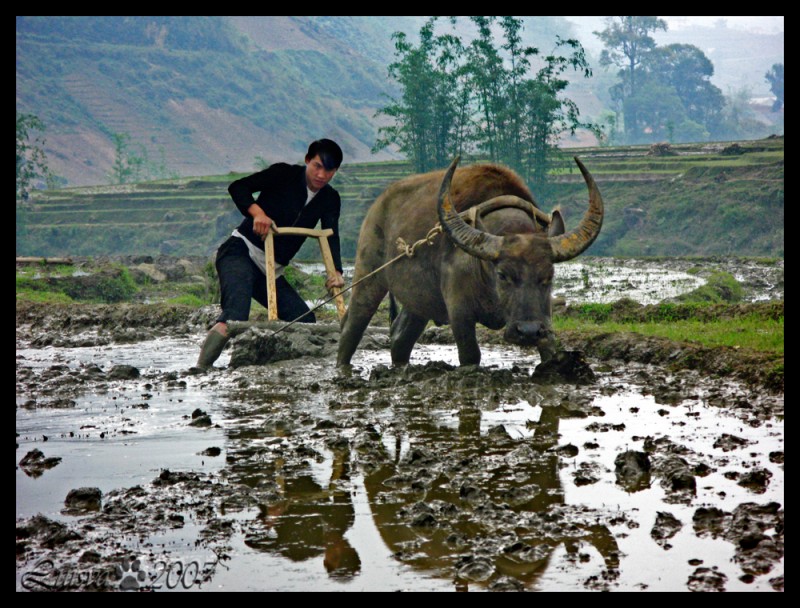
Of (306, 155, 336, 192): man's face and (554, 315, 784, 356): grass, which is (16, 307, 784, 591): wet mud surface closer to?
(554, 315, 784, 356): grass

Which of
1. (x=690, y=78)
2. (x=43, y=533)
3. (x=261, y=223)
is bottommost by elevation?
(x=43, y=533)

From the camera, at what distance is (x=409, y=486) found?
4.45m

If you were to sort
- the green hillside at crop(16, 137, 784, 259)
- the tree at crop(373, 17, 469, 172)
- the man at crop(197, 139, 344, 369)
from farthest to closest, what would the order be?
the green hillside at crop(16, 137, 784, 259) < the tree at crop(373, 17, 469, 172) < the man at crop(197, 139, 344, 369)

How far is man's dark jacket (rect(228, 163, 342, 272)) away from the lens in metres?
8.27

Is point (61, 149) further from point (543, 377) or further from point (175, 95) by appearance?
point (543, 377)

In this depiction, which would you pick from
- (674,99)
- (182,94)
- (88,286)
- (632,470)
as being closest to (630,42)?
(674,99)

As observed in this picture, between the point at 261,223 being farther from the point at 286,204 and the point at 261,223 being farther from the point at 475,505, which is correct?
the point at 475,505

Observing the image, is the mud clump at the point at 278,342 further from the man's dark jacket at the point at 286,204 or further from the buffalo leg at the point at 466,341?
the buffalo leg at the point at 466,341

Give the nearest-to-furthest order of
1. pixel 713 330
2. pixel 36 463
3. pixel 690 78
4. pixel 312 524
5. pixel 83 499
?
1. pixel 312 524
2. pixel 83 499
3. pixel 36 463
4. pixel 713 330
5. pixel 690 78

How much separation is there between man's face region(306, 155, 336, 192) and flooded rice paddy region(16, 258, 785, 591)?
5.94 feet

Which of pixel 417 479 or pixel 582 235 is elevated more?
pixel 582 235

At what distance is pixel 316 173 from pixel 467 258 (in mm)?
1625

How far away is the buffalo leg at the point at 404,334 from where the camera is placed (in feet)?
27.8

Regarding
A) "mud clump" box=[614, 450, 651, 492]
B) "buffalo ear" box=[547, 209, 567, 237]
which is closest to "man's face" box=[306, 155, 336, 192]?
"buffalo ear" box=[547, 209, 567, 237]
